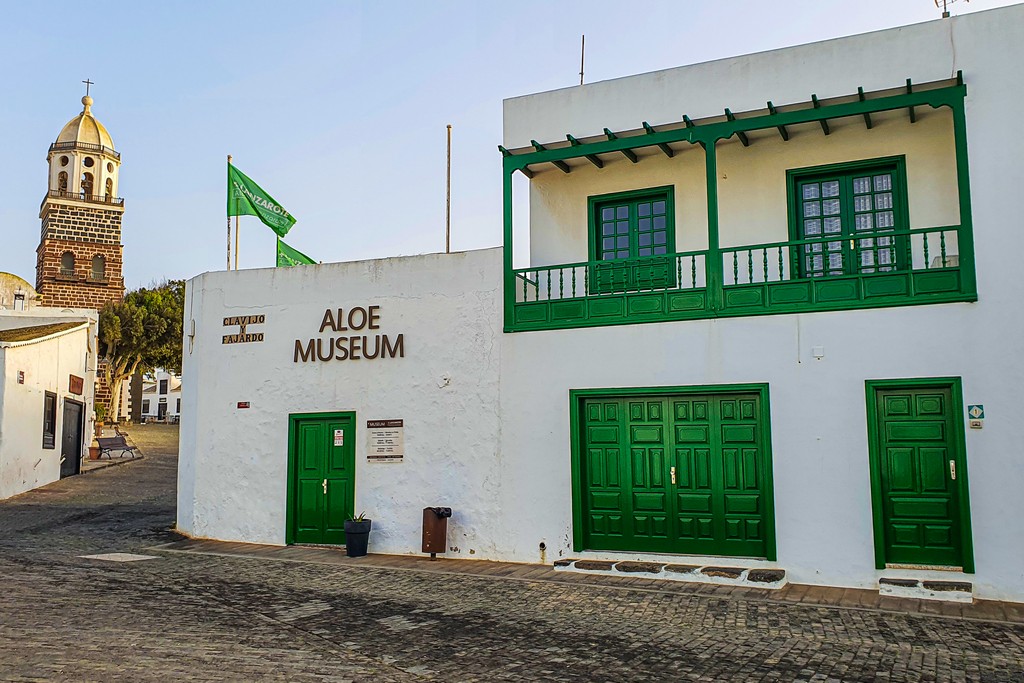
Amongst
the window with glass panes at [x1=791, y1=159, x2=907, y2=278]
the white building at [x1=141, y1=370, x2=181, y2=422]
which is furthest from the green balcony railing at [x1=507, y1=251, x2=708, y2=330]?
the white building at [x1=141, y1=370, x2=181, y2=422]

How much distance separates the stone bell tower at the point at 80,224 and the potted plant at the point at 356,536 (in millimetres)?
41496

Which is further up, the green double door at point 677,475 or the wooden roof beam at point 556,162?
the wooden roof beam at point 556,162

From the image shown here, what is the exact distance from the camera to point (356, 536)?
12.4 meters

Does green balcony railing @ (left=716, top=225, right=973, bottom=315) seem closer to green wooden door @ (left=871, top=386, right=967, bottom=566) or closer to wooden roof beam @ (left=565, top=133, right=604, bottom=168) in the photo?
green wooden door @ (left=871, top=386, right=967, bottom=566)

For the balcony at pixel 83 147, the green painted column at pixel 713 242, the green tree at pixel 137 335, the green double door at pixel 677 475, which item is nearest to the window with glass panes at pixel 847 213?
the green painted column at pixel 713 242

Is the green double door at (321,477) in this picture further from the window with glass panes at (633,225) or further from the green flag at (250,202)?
the window with glass panes at (633,225)

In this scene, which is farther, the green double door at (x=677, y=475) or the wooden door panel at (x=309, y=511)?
the wooden door panel at (x=309, y=511)

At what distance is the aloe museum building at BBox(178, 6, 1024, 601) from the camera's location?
32.7 ft

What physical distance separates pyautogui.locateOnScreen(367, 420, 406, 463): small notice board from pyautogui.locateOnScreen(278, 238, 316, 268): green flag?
11.1ft

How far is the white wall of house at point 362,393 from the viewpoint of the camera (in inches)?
486

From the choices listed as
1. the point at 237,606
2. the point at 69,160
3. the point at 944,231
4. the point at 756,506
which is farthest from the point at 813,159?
the point at 69,160

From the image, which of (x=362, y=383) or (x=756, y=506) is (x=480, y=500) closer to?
(x=362, y=383)

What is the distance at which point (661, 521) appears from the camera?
11.1m

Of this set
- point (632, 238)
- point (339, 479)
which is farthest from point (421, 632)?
point (632, 238)
